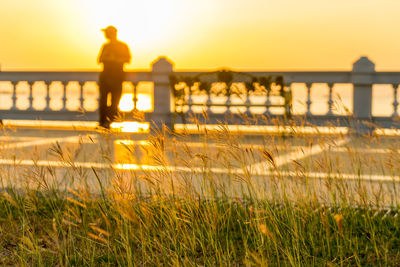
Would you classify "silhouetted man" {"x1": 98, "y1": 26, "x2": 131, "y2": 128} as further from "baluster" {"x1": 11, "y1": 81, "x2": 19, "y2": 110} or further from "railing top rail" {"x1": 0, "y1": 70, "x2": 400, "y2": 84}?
"baluster" {"x1": 11, "y1": 81, "x2": 19, "y2": 110}

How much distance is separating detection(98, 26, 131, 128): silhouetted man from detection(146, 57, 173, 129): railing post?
1.47 m

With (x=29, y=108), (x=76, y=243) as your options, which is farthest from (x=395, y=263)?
(x=29, y=108)

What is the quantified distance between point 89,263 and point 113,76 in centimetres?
1163

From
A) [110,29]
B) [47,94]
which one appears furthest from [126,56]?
[47,94]

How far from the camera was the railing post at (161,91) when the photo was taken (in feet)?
52.9

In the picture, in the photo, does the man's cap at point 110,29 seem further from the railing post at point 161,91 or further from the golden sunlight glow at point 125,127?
the golden sunlight glow at point 125,127

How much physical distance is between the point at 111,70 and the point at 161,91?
2.02 metres

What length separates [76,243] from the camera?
12.9 ft

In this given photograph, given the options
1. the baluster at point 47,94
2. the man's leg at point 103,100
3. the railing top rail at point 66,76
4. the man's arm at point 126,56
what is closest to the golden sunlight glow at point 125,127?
the man's arm at point 126,56

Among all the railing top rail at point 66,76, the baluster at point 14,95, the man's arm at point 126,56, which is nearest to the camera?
the man's arm at point 126,56

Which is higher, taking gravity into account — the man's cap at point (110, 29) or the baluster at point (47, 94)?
the man's cap at point (110, 29)

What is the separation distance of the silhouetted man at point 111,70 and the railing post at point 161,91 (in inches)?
57.9

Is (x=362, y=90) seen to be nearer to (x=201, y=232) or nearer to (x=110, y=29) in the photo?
(x=110, y=29)

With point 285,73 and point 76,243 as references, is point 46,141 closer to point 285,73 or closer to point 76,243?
point 285,73
